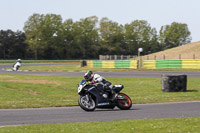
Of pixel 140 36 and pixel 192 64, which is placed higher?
pixel 140 36

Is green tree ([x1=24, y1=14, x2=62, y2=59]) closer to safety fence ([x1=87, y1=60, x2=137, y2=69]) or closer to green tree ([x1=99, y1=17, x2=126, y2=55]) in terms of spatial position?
green tree ([x1=99, y1=17, x2=126, y2=55])

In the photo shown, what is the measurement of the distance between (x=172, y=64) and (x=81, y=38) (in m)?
67.4

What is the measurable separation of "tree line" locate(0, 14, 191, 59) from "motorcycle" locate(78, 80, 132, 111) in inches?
3377

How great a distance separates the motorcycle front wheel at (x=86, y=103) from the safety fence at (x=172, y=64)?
3389cm

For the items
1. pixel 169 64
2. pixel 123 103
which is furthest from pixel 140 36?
pixel 123 103

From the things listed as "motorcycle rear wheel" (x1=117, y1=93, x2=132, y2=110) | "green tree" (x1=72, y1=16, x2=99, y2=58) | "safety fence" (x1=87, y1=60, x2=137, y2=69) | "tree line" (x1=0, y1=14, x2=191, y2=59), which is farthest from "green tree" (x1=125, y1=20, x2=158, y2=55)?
"motorcycle rear wheel" (x1=117, y1=93, x2=132, y2=110)

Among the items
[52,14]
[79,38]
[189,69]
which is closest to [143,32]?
[79,38]

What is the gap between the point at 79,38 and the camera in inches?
4424

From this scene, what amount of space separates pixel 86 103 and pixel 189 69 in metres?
34.3

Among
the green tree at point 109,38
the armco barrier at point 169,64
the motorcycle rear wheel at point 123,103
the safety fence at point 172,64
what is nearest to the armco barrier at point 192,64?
the safety fence at point 172,64

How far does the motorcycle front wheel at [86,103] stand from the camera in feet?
43.0

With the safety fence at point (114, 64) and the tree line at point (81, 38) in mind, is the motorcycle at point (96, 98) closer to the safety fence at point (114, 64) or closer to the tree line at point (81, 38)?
the safety fence at point (114, 64)

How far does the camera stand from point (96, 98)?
13.2 metres

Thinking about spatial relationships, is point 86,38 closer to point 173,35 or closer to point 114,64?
point 173,35
